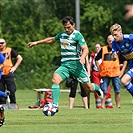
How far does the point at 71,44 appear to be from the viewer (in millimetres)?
15656

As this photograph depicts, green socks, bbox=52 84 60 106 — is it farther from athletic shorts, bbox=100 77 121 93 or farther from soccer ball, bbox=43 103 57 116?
→ athletic shorts, bbox=100 77 121 93

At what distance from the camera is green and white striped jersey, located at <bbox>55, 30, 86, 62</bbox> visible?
15648mm

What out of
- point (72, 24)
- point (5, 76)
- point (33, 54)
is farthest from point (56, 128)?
point (33, 54)

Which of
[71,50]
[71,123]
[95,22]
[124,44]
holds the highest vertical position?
[124,44]

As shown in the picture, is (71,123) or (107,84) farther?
(107,84)

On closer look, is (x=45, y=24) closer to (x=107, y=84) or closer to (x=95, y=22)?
(x=95, y=22)

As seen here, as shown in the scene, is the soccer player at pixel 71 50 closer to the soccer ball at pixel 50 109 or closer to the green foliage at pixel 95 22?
the soccer ball at pixel 50 109

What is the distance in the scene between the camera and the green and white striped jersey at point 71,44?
15648 mm

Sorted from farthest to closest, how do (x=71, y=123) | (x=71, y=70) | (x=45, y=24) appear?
(x=45, y=24)
(x=71, y=70)
(x=71, y=123)

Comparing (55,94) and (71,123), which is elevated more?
(55,94)

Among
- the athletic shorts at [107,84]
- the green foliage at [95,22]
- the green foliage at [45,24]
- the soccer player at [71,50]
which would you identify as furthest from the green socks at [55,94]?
the green foliage at [95,22]

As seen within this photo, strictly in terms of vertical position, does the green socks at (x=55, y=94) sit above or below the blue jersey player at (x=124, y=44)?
below

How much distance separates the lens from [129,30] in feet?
153

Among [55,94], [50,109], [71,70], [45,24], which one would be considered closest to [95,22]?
[45,24]
